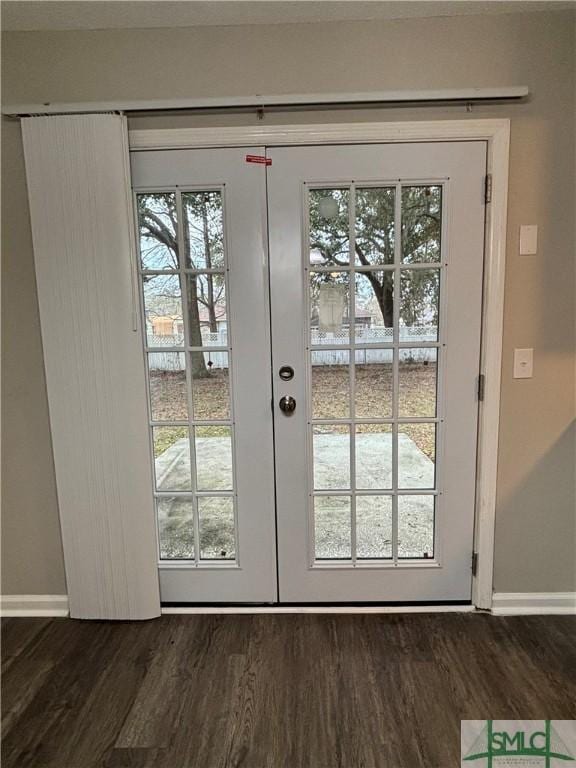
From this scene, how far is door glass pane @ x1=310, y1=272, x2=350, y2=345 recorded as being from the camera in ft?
6.17

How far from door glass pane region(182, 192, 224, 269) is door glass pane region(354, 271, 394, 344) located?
61 centimetres

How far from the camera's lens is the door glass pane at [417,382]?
1911 millimetres

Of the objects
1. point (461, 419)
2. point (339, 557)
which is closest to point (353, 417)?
point (461, 419)

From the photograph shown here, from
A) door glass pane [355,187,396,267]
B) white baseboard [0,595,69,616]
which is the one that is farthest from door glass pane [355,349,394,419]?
white baseboard [0,595,69,616]

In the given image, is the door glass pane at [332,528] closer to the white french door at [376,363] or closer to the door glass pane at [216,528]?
the white french door at [376,363]

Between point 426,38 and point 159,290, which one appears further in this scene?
point 159,290

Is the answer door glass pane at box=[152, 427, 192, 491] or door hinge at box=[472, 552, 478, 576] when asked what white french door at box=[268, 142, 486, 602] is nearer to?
door hinge at box=[472, 552, 478, 576]

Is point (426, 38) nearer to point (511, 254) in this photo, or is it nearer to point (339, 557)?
point (511, 254)

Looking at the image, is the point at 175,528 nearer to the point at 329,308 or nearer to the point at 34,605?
the point at 34,605

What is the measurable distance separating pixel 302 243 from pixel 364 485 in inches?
43.4

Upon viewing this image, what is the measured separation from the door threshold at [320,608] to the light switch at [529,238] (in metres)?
1.58

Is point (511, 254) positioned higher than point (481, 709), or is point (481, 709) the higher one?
point (511, 254)

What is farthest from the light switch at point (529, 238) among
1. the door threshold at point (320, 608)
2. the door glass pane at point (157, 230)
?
the door threshold at point (320, 608)

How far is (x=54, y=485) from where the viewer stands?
202 cm
